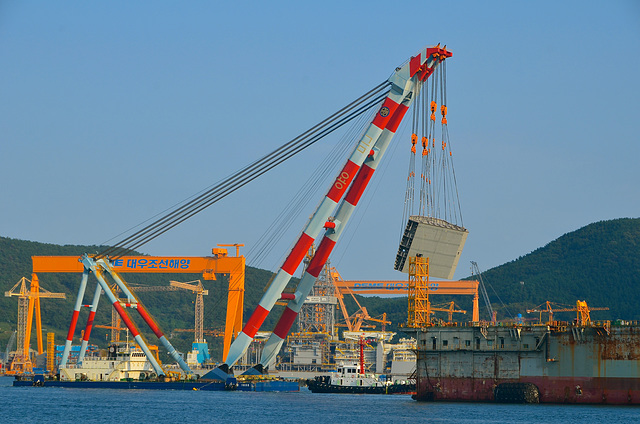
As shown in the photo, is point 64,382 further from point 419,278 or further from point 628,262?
point 628,262

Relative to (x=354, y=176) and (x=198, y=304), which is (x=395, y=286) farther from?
(x=354, y=176)

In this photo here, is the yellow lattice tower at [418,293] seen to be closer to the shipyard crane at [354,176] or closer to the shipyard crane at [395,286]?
the shipyard crane at [354,176]

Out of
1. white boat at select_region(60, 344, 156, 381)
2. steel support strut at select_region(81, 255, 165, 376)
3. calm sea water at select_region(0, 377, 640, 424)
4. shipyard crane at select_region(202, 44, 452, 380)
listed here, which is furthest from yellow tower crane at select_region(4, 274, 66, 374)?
shipyard crane at select_region(202, 44, 452, 380)

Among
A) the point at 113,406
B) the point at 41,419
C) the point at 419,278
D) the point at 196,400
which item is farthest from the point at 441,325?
the point at 41,419

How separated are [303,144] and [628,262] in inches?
5683

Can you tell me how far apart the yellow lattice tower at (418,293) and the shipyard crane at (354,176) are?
7191mm

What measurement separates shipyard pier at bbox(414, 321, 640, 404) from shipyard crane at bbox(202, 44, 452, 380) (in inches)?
427

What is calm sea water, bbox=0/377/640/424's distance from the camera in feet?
162

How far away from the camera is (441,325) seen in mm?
61594

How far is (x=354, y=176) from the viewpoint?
6600 cm

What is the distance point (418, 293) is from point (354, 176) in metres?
9.78

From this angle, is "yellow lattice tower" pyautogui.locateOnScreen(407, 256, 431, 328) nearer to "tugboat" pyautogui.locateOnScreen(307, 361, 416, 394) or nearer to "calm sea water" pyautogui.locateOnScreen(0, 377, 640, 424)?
"calm sea water" pyautogui.locateOnScreen(0, 377, 640, 424)

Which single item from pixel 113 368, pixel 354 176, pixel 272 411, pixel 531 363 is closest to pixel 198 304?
pixel 113 368

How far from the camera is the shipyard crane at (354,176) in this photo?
6594 cm
